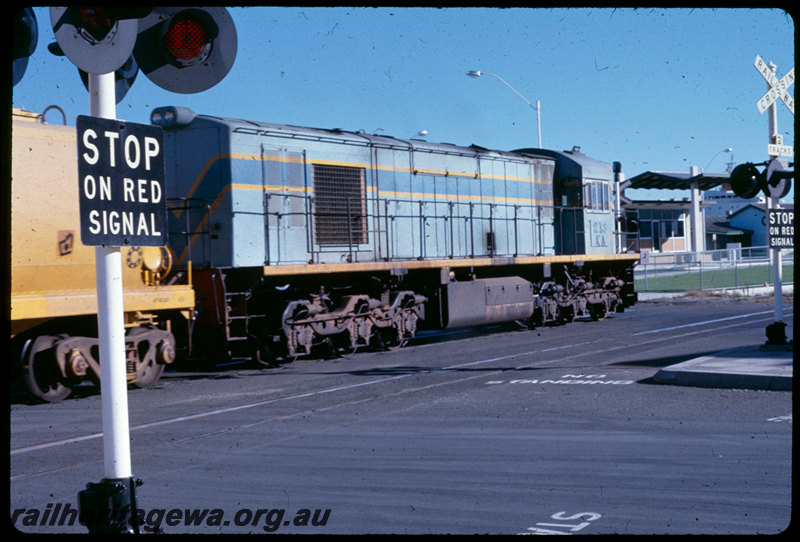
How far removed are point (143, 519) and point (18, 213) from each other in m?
6.75

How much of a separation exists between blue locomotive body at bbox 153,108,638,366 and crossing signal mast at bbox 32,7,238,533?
912 cm

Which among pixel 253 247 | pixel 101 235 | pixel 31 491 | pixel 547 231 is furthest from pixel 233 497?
pixel 547 231

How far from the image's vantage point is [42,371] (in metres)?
11.2

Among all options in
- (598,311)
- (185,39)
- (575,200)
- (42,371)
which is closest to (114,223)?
(185,39)

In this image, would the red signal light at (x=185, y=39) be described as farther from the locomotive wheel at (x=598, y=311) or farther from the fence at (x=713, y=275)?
the fence at (x=713, y=275)

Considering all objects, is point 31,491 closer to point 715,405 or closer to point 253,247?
point 715,405

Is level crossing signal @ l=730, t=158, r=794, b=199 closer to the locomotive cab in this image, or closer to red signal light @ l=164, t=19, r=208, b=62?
the locomotive cab

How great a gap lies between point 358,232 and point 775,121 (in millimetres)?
7404

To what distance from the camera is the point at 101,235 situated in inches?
154

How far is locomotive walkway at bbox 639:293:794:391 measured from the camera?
10.4 m

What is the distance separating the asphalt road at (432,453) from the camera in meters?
5.50

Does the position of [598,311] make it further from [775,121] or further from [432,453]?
[432,453]

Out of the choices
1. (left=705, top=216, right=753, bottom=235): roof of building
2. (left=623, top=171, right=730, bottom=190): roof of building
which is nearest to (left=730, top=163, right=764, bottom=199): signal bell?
(left=623, top=171, right=730, bottom=190): roof of building

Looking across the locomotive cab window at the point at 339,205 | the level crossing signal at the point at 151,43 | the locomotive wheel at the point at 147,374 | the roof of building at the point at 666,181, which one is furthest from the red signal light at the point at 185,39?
the roof of building at the point at 666,181
